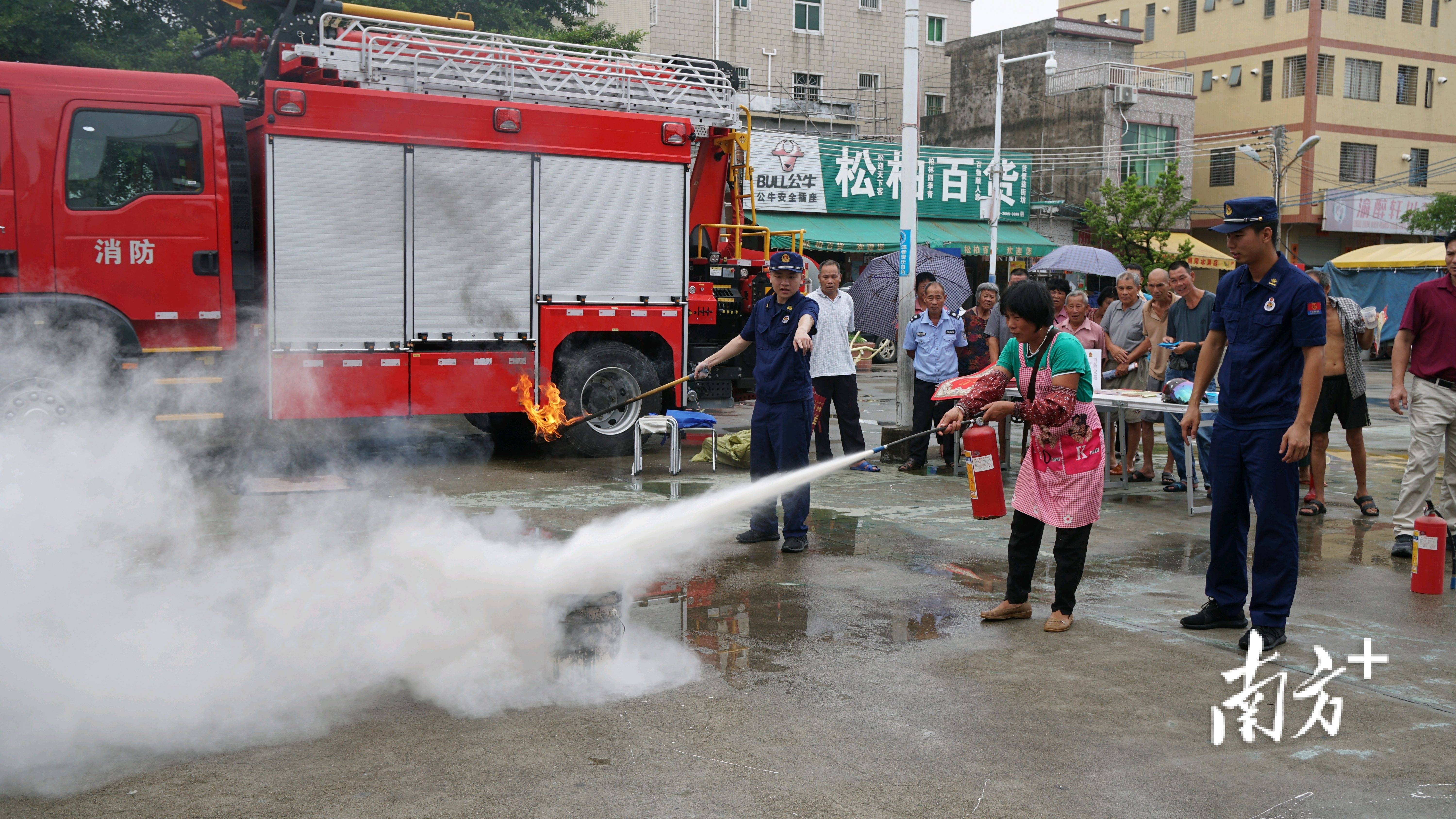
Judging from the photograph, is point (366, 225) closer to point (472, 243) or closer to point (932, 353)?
point (472, 243)

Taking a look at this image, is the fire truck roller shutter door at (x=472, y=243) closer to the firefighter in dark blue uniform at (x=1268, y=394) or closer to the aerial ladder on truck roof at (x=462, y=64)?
the aerial ladder on truck roof at (x=462, y=64)

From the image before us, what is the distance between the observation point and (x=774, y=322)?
6.79 metres

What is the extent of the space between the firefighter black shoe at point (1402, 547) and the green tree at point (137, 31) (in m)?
12.0

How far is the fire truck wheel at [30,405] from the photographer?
7359 millimetres

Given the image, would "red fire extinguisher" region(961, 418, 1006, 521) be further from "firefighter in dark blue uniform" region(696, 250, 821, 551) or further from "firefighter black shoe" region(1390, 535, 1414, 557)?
"firefighter black shoe" region(1390, 535, 1414, 557)

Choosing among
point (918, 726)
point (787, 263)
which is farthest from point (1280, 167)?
point (918, 726)

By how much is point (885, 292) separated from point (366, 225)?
5.39 metres

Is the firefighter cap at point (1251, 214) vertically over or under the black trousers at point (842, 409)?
over

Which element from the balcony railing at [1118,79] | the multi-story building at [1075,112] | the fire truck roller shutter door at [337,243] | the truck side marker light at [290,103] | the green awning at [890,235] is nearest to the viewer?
the truck side marker light at [290,103]

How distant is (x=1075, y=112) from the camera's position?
1348 inches

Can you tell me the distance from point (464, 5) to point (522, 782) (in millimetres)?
18120

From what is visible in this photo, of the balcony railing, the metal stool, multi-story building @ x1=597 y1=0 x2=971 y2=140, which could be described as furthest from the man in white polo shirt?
the balcony railing

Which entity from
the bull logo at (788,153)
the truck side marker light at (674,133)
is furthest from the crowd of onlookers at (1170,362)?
the bull logo at (788,153)

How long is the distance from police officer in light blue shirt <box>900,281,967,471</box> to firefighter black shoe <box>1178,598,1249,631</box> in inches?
181
